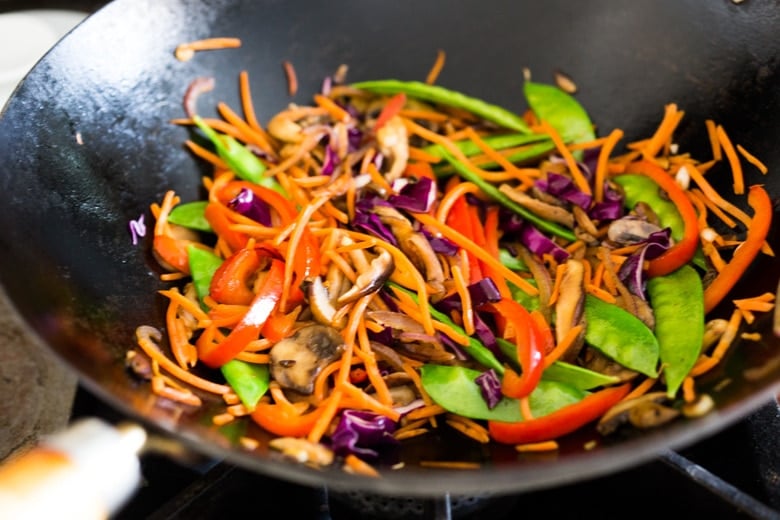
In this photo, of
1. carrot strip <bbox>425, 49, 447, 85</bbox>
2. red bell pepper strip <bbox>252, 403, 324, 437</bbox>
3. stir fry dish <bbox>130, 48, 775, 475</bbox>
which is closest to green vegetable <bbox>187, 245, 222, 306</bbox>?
stir fry dish <bbox>130, 48, 775, 475</bbox>

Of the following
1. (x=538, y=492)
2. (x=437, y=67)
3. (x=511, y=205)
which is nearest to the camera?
(x=538, y=492)

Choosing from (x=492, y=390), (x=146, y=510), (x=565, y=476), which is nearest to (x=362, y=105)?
(x=492, y=390)

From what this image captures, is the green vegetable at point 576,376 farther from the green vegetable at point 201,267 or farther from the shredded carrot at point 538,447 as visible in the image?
the green vegetable at point 201,267

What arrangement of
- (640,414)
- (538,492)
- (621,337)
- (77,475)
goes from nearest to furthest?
(77,475), (640,414), (621,337), (538,492)

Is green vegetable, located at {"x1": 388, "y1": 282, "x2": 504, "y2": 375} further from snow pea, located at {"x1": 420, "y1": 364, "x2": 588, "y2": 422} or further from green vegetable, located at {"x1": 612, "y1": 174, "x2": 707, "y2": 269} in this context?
green vegetable, located at {"x1": 612, "y1": 174, "x2": 707, "y2": 269}

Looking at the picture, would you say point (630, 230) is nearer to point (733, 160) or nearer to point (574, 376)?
point (733, 160)

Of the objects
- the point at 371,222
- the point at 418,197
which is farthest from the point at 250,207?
the point at 418,197
